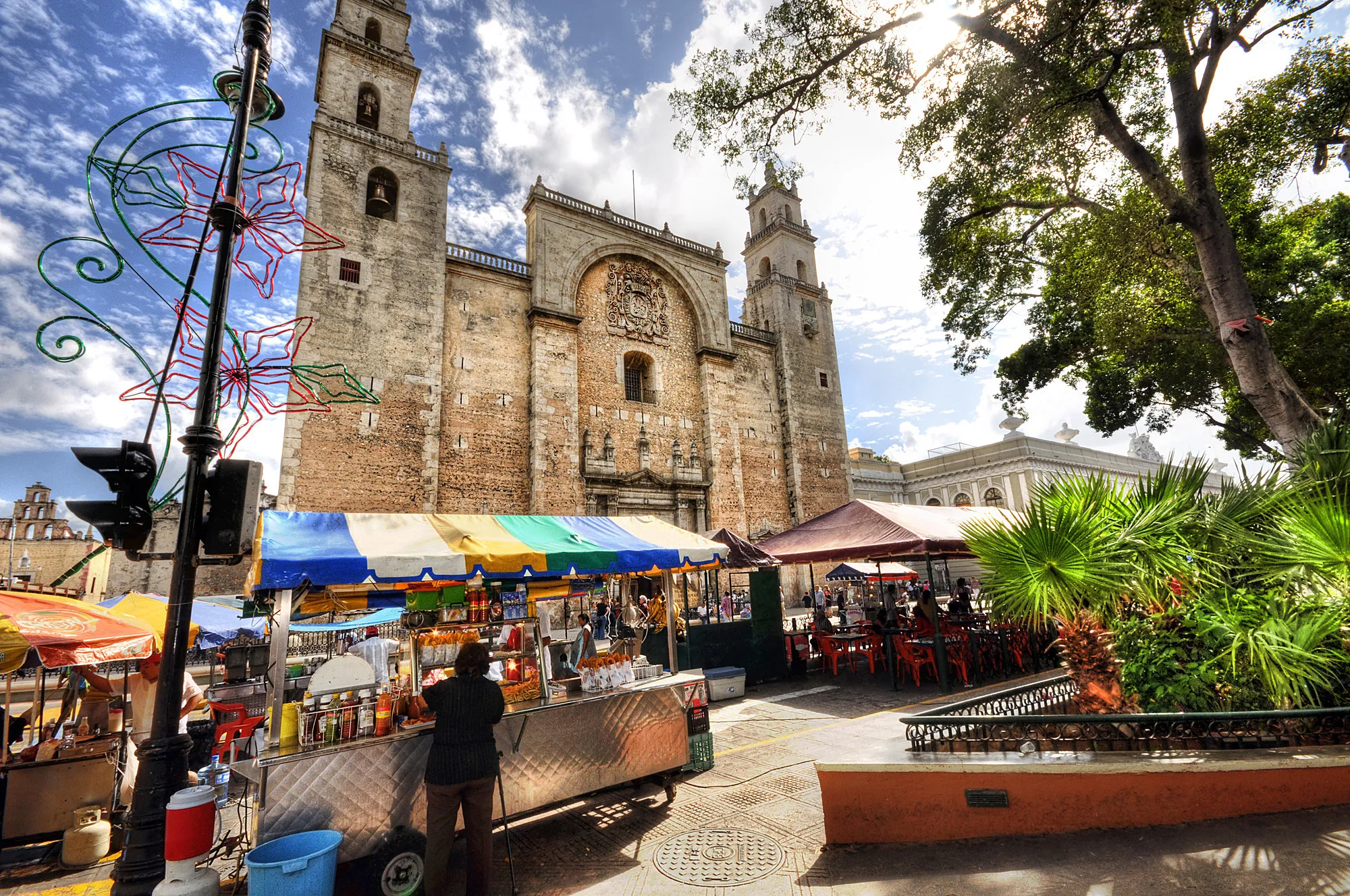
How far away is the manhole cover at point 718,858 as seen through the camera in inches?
147

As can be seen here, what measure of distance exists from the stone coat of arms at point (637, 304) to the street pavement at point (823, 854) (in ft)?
61.9

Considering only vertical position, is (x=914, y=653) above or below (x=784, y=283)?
below

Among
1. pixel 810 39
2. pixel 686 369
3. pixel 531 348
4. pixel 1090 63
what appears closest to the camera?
pixel 1090 63

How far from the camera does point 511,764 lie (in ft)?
14.6

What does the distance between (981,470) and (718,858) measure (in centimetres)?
3767

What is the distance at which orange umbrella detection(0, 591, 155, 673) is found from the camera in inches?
178

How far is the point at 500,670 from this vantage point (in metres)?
5.35

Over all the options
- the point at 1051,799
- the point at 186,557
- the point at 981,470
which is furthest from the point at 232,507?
the point at 981,470

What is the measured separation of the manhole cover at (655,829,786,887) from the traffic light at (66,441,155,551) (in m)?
4.03

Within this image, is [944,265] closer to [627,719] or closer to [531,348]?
[627,719]

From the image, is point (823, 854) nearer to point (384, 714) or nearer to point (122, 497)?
point (384, 714)

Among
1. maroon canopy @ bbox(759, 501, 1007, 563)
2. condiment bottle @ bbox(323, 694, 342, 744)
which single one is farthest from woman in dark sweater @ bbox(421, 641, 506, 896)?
maroon canopy @ bbox(759, 501, 1007, 563)

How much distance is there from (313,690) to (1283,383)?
9.97m

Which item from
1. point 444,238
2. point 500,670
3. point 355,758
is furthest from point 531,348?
point 355,758
